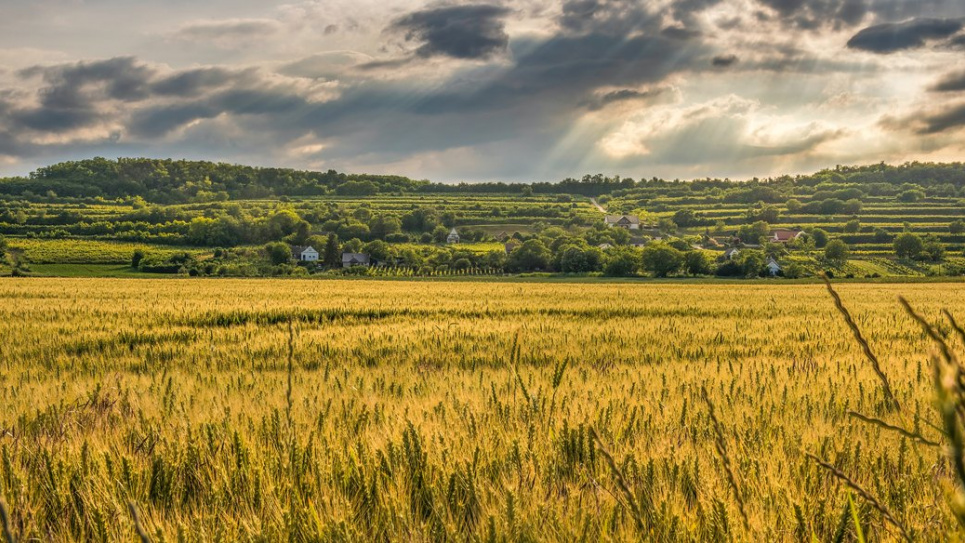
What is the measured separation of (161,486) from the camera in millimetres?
3145

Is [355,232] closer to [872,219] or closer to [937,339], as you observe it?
[872,219]

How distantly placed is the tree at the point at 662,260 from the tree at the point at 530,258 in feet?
57.1

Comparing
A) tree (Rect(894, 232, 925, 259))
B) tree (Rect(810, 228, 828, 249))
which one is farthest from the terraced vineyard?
tree (Rect(894, 232, 925, 259))

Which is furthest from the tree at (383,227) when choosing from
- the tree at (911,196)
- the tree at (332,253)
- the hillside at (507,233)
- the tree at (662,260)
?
the tree at (911,196)

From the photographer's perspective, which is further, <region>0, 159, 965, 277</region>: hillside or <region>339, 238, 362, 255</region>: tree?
<region>339, 238, 362, 255</region>: tree

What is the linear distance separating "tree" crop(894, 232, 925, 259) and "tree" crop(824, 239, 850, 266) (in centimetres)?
1047

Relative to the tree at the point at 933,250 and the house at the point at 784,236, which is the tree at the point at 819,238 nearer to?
the house at the point at 784,236

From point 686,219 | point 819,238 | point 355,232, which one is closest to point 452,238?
point 355,232

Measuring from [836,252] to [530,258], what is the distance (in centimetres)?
5418

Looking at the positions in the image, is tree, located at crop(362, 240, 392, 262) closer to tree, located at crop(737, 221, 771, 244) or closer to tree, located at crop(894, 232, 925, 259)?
tree, located at crop(737, 221, 771, 244)

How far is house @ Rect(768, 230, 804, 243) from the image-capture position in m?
132

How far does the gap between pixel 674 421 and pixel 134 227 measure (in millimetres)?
149589

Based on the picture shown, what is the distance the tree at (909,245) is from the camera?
104 meters

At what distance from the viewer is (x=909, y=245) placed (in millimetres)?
105500
